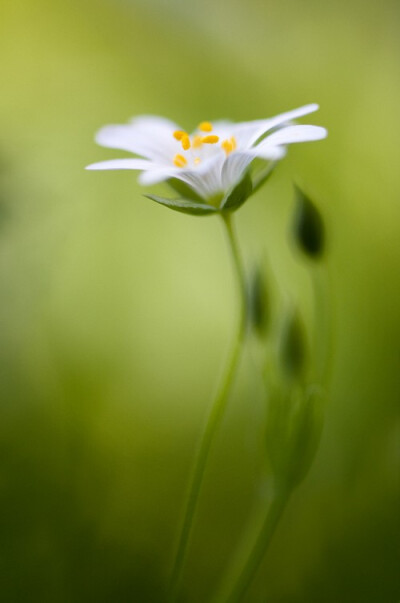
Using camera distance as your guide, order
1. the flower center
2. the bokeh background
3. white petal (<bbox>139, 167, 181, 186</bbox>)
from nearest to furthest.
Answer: white petal (<bbox>139, 167, 181, 186</bbox>) < the flower center < the bokeh background

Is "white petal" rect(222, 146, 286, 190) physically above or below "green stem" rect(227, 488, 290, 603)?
above

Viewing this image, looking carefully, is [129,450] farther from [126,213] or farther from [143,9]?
[143,9]

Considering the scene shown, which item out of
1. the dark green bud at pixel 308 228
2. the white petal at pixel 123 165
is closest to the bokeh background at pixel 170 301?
the dark green bud at pixel 308 228

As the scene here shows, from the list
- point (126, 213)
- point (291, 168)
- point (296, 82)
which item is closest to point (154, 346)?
point (126, 213)

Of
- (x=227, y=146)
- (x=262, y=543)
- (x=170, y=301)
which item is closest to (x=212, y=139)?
(x=227, y=146)

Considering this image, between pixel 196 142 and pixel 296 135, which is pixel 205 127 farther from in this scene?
pixel 296 135

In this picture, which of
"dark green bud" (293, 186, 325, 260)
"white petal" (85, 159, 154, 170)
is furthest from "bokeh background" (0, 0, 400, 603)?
"white petal" (85, 159, 154, 170)

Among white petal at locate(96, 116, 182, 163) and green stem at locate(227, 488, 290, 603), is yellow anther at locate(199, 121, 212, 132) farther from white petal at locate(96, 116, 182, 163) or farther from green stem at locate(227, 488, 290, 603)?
green stem at locate(227, 488, 290, 603)

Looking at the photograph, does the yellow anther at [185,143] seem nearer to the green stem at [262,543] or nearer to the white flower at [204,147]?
the white flower at [204,147]
